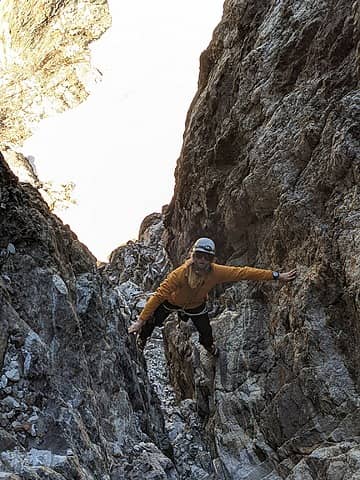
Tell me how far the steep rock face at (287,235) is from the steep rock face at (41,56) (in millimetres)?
22756

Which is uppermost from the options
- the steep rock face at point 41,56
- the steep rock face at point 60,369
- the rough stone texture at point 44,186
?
the steep rock face at point 41,56

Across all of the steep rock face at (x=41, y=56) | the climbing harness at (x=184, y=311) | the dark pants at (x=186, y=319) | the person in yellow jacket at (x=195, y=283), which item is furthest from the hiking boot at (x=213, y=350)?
the steep rock face at (x=41, y=56)

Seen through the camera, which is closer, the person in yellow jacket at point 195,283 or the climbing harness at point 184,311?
the person in yellow jacket at point 195,283

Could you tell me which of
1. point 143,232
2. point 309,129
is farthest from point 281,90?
point 143,232

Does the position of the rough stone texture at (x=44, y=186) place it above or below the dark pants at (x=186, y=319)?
above

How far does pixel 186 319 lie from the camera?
9781 mm

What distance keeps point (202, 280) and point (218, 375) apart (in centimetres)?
236

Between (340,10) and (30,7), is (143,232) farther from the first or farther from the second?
(340,10)

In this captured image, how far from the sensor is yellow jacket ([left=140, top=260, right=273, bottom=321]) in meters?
8.59

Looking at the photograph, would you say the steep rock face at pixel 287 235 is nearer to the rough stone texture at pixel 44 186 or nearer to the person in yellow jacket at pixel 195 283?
the person in yellow jacket at pixel 195 283

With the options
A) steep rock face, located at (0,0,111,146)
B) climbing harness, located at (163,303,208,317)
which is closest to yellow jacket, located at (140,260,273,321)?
climbing harness, located at (163,303,208,317)

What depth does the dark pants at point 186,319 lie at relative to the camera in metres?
9.45

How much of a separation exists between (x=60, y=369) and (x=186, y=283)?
2924mm

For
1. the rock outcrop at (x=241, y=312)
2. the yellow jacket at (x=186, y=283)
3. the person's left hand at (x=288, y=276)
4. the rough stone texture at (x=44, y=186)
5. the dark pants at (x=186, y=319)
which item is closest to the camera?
the rock outcrop at (x=241, y=312)
